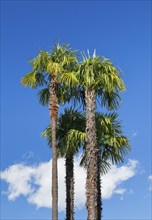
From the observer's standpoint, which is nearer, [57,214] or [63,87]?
[57,214]

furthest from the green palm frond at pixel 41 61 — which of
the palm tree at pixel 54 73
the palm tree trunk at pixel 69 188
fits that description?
the palm tree trunk at pixel 69 188

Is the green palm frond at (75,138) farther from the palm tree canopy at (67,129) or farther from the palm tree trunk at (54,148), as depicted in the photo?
the palm tree trunk at (54,148)

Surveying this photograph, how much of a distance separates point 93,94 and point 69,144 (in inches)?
154

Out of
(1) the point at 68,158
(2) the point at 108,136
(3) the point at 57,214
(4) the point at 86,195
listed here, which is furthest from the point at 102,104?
(3) the point at 57,214

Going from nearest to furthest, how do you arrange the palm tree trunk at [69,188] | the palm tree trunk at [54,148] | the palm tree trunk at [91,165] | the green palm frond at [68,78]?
the palm tree trunk at [54,148]
the palm tree trunk at [91,165]
the green palm frond at [68,78]
the palm tree trunk at [69,188]

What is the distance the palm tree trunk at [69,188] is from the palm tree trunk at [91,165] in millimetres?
2972

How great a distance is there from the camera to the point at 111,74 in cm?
3534

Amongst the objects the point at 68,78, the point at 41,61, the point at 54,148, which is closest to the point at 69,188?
the point at 54,148

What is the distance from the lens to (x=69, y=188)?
115 ft

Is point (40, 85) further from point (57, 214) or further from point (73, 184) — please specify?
point (57, 214)

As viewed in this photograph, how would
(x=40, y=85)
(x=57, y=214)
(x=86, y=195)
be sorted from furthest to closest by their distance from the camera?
(x=40, y=85)
(x=86, y=195)
(x=57, y=214)

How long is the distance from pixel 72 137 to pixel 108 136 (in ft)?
10.2

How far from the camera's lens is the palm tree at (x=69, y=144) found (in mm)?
34834

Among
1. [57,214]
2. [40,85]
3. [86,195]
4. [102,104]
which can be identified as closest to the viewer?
[57,214]
